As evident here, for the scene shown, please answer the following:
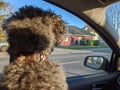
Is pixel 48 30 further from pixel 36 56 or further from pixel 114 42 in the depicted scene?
pixel 114 42

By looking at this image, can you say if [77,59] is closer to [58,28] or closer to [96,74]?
[96,74]

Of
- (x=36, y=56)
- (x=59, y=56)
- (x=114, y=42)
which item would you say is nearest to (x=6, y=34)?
(x=36, y=56)

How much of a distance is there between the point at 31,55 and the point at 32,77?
0.44ft

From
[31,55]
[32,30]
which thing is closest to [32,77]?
[31,55]

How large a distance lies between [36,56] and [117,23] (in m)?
1.93

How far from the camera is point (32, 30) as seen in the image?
213 centimetres

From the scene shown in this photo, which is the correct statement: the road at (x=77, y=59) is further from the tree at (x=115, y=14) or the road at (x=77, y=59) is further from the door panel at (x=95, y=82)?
the tree at (x=115, y=14)

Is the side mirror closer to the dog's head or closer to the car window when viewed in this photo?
the car window

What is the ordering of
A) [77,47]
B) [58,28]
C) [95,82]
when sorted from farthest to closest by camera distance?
[95,82], [77,47], [58,28]

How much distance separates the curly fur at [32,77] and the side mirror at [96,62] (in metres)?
1.88

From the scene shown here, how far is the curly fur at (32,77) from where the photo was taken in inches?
81.9

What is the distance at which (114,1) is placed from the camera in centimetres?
350

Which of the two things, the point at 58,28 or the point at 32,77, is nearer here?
the point at 32,77

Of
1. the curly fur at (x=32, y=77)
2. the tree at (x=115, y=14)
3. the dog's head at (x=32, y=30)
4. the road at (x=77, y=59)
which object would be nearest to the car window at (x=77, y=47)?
the road at (x=77, y=59)
